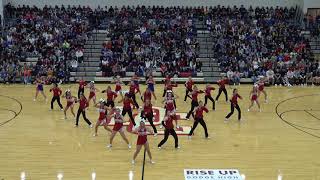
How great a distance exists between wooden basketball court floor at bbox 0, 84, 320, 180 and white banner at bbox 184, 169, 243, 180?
294 millimetres

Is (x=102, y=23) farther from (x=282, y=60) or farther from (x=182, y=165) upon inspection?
(x=182, y=165)

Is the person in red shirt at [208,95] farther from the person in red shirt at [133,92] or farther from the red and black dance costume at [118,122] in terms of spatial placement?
the red and black dance costume at [118,122]

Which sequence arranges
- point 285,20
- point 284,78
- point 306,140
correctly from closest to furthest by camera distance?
point 306,140
point 284,78
point 285,20

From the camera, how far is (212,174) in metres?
14.8

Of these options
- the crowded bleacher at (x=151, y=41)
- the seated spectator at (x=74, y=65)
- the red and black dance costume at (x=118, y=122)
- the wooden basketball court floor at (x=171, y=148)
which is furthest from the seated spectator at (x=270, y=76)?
the red and black dance costume at (x=118, y=122)

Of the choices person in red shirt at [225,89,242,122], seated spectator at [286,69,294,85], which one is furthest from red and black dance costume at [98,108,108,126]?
seated spectator at [286,69,294,85]

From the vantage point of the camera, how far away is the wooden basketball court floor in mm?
15117

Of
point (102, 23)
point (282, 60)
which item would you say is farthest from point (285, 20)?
point (102, 23)

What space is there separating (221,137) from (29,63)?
18.5 m

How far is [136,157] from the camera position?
16.2m

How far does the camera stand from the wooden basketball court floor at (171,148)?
1512 cm

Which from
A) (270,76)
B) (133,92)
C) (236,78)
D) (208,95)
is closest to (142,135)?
(133,92)

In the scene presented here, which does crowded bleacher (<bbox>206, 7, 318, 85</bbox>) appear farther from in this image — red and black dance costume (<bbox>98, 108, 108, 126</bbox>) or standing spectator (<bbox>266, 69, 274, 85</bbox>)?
red and black dance costume (<bbox>98, 108, 108, 126</bbox>)

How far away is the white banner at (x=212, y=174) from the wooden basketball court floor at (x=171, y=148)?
29cm
